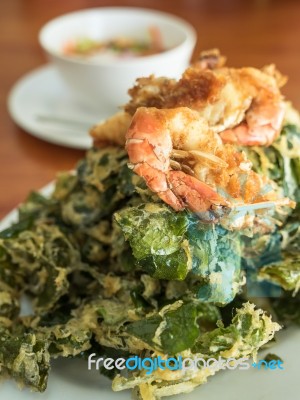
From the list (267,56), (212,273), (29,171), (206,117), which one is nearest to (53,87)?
(29,171)

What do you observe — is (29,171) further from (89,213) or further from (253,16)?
(253,16)

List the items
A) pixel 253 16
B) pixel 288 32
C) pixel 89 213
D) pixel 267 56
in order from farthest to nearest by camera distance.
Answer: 1. pixel 253 16
2. pixel 288 32
3. pixel 267 56
4. pixel 89 213

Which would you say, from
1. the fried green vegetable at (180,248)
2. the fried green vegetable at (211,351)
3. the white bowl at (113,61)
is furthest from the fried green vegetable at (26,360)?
the white bowl at (113,61)

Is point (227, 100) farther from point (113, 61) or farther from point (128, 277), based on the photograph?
point (113, 61)

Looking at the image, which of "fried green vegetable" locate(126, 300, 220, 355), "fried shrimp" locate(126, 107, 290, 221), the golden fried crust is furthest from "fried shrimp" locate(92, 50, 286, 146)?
"fried green vegetable" locate(126, 300, 220, 355)

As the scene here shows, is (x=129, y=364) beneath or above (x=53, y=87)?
beneath

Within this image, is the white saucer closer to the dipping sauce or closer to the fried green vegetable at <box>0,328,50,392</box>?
the dipping sauce

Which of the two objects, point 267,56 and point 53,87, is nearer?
point 53,87
